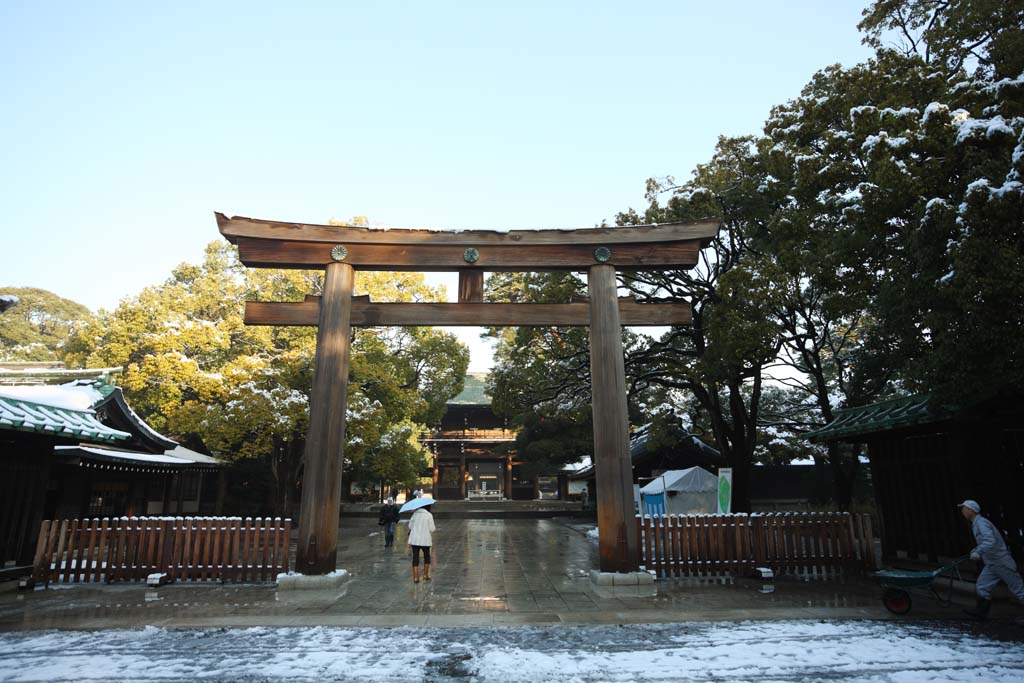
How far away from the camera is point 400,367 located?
24.2 meters

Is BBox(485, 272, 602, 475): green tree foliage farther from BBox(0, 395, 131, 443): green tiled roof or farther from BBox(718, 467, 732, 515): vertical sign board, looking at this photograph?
BBox(0, 395, 131, 443): green tiled roof

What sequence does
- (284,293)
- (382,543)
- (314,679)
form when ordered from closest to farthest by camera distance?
(314,679), (382,543), (284,293)

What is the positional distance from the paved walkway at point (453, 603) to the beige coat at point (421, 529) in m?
0.68

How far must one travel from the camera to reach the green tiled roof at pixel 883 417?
28.6ft

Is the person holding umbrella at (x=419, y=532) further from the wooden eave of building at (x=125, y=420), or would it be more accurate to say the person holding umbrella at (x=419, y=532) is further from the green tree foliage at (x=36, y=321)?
the green tree foliage at (x=36, y=321)

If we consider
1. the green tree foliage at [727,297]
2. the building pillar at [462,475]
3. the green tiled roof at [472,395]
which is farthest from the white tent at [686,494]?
the building pillar at [462,475]

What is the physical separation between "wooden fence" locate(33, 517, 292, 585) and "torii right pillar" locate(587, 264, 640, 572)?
531cm

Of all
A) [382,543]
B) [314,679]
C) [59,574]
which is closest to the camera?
[314,679]

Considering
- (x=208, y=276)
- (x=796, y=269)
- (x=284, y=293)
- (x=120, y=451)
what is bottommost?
(x=120, y=451)

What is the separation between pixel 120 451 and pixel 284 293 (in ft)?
31.7

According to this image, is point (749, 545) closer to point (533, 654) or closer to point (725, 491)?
point (725, 491)

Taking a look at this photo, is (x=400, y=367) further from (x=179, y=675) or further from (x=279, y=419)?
(x=179, y=675)

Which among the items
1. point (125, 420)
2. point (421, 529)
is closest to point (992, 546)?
point (421, 529)

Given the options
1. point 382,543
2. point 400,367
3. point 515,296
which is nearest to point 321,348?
point 382,543
